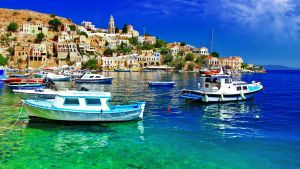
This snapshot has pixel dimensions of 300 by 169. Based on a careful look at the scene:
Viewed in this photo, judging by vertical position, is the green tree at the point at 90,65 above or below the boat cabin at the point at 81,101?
above

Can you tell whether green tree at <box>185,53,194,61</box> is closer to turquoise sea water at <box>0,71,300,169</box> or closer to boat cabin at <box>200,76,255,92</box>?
boat cabin at <box>200,76,255,92</box>

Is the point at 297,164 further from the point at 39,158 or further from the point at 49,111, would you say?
the point at 49,111

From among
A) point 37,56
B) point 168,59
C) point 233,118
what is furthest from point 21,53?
point 233,118

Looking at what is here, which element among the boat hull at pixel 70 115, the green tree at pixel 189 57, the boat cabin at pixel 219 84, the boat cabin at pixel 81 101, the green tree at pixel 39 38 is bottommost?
the boat hull at pixel 70 115

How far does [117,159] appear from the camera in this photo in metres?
15.5

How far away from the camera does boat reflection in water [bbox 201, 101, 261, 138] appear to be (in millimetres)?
21875

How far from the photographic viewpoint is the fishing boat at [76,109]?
21.6 m

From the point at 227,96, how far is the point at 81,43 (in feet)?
457

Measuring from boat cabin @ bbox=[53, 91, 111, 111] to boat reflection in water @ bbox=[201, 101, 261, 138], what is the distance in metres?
8.37

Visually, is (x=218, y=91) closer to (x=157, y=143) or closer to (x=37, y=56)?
(x=157, y=143)

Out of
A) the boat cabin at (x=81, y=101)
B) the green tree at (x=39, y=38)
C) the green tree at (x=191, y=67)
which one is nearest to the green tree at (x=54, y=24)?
the green tree at (x=39, y=38)

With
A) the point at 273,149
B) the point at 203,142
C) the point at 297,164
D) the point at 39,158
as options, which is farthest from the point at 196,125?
the point at 39,158

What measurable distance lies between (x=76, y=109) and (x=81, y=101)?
2.19 feet

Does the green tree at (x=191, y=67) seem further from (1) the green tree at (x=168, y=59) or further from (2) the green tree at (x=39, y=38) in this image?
(2) the green tree at (x=39, y=38)
